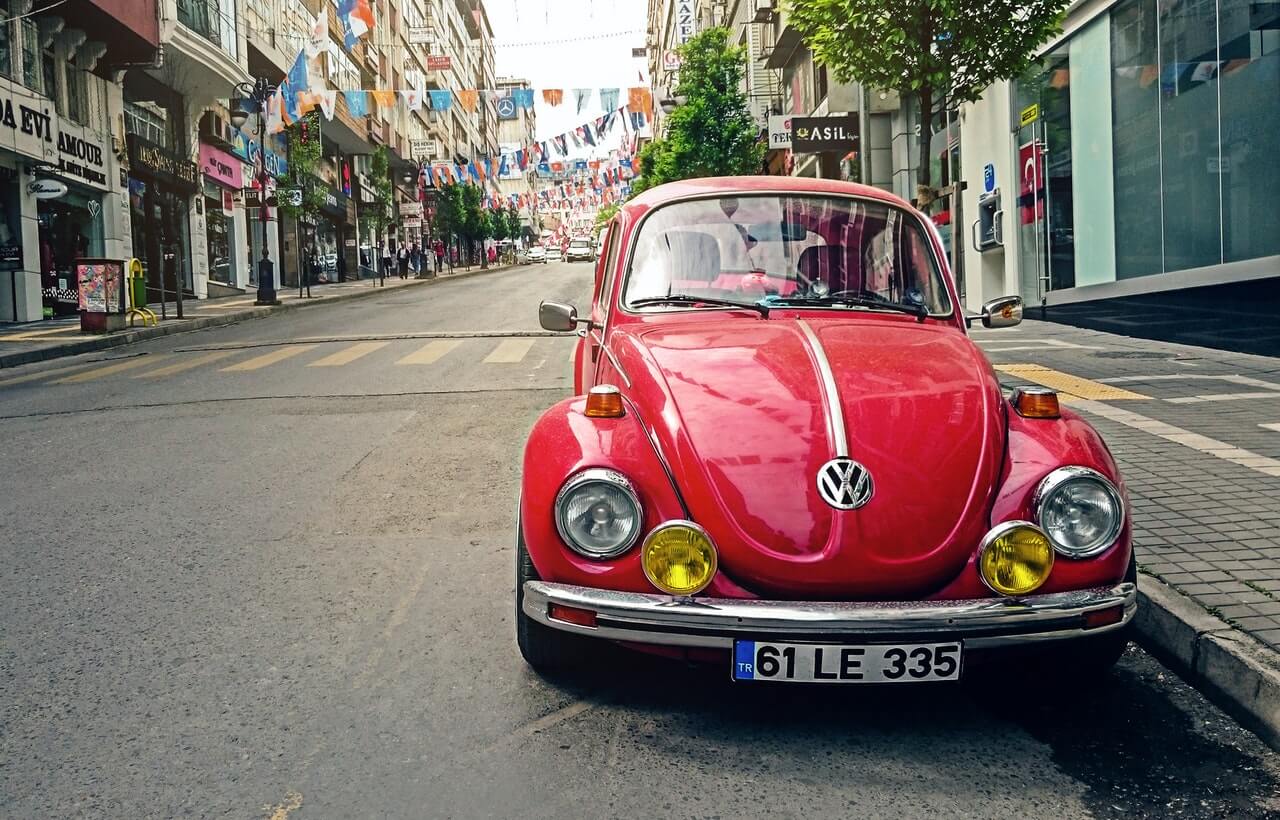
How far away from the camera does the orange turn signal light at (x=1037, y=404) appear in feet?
11.9

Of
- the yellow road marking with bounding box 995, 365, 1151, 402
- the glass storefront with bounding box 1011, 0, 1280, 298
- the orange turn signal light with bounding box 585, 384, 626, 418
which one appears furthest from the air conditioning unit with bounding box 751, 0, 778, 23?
the orange turn signal light with bounding box 585, 384, 626, 418

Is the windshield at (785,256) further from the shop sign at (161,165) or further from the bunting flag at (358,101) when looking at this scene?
the bunting flag at (358,101)

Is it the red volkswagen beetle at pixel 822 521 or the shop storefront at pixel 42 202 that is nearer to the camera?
the red volkswagen beetle at pixel 822 521

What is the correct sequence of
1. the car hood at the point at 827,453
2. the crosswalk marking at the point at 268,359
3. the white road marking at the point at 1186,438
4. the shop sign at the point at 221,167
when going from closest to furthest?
the car hood at the point at 827,453
the white road marking at the point at 1186,438
the crosswalk marking at the point at 268,359
the shop sign at the point at 221,167

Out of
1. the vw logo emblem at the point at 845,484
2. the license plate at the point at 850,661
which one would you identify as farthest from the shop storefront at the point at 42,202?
the license plate at the point at 850,661

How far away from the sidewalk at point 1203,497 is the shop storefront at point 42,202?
19.5m

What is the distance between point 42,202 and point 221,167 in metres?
11.4

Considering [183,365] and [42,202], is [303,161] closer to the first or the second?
[42,202]

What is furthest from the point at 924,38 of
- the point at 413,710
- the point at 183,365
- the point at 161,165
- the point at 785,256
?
the point at 161,165

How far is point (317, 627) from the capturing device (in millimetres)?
4129

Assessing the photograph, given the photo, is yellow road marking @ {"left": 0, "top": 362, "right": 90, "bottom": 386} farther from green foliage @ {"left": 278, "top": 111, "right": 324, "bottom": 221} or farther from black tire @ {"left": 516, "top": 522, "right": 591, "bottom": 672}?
green foliage @ {"left": 278, "top": 111, "right": 324, "bottom": 221}

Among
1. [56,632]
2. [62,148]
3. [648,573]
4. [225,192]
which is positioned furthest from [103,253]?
[648,573]

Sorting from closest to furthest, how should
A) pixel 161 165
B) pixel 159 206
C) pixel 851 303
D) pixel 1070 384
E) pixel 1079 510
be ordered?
1. pixel 1079 510
2. pixel 851 303
3. pixel 1070 384
4. pixel 161 165
5. pixel 159 206

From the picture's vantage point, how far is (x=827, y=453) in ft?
10.6
